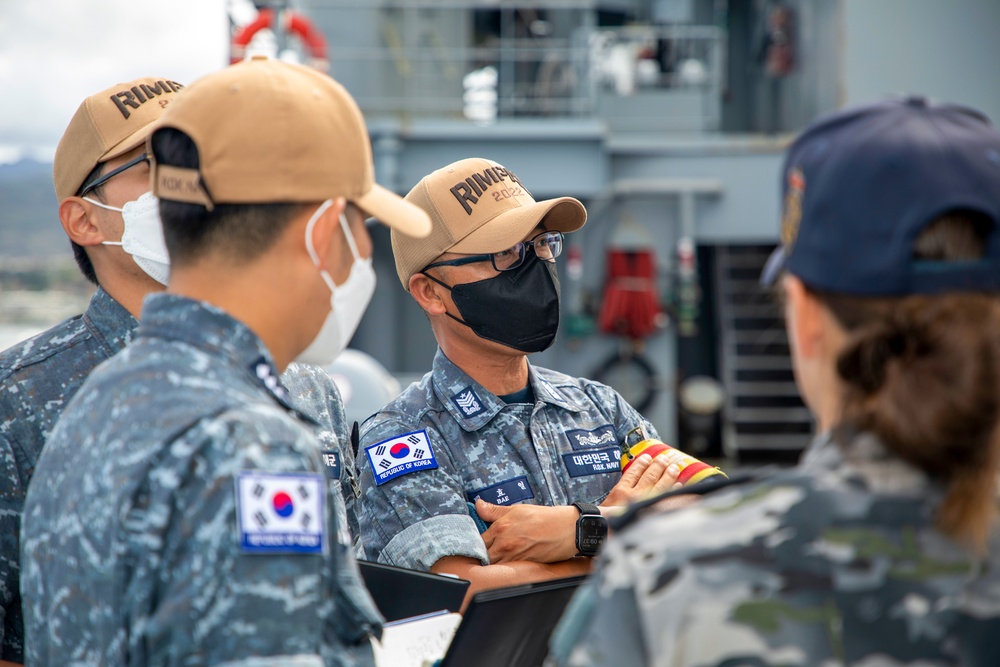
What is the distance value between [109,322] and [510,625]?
3.58ft

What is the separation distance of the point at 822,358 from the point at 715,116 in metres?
10.3

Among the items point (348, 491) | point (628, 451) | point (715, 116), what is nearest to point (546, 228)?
point (628, 451)

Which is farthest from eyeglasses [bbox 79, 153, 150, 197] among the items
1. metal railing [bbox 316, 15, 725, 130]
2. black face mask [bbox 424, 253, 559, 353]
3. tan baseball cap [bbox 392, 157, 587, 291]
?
metal railing [bbox 316, 15, 725, 130]

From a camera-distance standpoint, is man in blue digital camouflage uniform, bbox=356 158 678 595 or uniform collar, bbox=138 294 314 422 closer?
uniform collar, bbox=138 294 314 422

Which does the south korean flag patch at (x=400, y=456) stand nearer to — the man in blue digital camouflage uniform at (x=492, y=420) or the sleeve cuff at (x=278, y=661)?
the man in blue digital camouflage uniform at (x=492, y=420)

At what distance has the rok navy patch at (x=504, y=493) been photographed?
2.27 m

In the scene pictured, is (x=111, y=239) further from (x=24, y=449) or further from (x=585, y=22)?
(x=585, y=22)

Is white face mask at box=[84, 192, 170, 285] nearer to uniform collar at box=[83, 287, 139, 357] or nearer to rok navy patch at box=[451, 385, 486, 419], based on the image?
uniform collar at box=[83, 287, 139, 357]

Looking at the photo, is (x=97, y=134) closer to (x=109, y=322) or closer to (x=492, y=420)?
(x=109, y=322)

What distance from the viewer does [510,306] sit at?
94.0 inches

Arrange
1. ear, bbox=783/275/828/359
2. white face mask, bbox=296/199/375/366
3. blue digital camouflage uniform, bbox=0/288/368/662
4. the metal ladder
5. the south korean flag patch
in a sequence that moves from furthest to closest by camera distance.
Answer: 1. the metal ladder
2. the south korean flag patch
3. blue digital camouflage uniform, bbox=0/288/368/662
4. white face mask, bbox=296/199/375/366
5. ear, bbox=783/275/828/359

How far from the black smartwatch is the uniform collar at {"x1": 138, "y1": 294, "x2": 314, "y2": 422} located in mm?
990

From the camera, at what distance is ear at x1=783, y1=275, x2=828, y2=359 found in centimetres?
115

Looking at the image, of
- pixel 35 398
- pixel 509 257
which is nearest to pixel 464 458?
pixel 509 257
